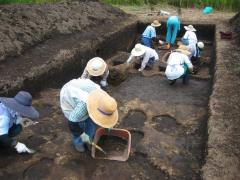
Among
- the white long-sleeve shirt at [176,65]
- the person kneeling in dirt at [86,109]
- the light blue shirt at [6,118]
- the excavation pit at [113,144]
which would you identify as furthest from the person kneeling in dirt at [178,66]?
the light blue shirt at [6,118]

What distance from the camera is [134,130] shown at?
5.36m

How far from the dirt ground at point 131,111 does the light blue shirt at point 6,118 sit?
0.58 metres

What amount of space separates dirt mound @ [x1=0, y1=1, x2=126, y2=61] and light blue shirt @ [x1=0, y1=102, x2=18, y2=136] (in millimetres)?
2325

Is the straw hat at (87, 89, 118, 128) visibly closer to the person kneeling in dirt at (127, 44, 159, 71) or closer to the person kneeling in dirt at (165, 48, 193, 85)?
the person kneeling in dirt at (165, 48, 193, 85)

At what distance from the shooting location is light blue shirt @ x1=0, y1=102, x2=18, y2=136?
3.97m

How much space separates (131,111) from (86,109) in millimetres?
1904

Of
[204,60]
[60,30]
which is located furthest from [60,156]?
[204,60]

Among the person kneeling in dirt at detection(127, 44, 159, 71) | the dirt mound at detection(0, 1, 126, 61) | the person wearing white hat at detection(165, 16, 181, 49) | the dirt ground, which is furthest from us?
the person wearing white hat at detection(165, 16, 181, 49)

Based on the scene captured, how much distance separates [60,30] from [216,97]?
4108 millimetres

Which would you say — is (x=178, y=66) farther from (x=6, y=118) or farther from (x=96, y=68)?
(x=6, y=118)

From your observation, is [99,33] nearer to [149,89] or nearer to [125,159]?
[149,89]

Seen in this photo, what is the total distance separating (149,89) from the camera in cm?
705

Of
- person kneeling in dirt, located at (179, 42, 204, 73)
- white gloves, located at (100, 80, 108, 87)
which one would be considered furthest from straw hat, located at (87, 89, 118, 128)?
person kneeling in dirt, located at (179, 42, 204, 73)

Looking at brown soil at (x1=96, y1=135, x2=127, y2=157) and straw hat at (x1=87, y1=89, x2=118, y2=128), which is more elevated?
straw hat at (x1=87, y1=89, x2=118, y2=128)
